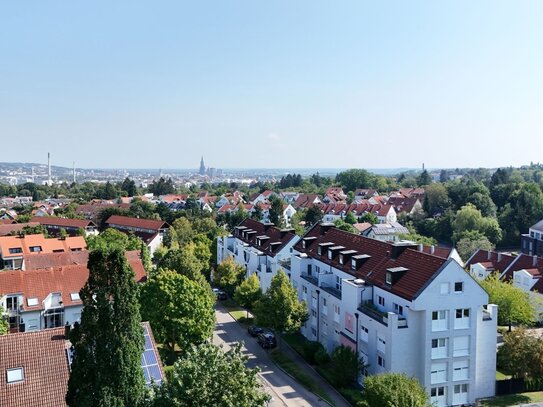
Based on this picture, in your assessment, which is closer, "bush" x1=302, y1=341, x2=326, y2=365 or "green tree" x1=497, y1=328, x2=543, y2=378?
"green tree" x1=497, y1=328, x2=543, y2=378

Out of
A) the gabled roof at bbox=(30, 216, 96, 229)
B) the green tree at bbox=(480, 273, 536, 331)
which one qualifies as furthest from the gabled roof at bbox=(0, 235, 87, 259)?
the green tree at bbox=(480, 273, 536, 331)

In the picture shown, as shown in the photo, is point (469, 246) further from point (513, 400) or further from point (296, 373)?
point (296, 373)

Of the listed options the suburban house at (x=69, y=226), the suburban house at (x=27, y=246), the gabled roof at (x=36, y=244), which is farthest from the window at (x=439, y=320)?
the suburban house at (x=69, y=226)

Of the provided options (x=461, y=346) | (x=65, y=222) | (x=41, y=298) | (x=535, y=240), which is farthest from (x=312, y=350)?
(x=65, y=222)

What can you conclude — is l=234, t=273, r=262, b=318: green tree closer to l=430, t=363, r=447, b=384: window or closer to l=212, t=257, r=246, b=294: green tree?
l=212, t=257, r=246, b=294: green tree

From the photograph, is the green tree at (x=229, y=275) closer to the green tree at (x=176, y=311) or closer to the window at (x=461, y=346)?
the green tree at (x=176, y=311)

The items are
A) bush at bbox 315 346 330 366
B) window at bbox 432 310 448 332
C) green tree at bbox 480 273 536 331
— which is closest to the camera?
window at bbox 432 310 448 332
